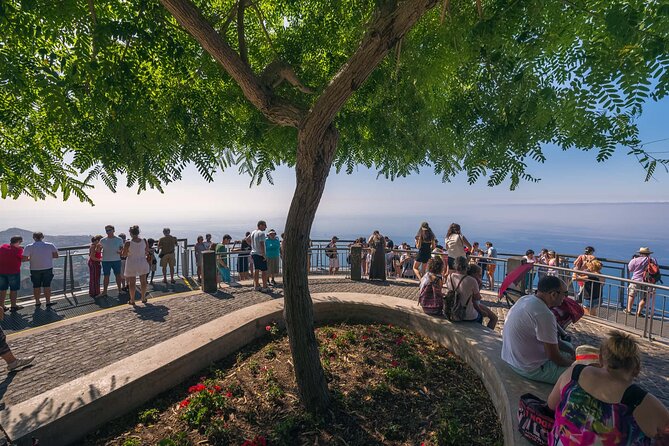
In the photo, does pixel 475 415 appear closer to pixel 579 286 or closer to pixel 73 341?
pixel 73 341

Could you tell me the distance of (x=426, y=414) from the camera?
3.61 metres

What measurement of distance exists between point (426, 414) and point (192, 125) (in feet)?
16.8

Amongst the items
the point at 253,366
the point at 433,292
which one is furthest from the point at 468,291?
the point at 253,366

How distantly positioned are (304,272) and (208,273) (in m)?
6.40

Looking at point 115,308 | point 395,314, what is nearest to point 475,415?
point 395,314

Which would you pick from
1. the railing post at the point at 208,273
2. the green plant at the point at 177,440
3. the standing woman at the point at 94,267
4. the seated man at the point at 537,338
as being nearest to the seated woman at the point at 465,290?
the seated man at the point at 537,338

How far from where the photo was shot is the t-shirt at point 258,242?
922 cm

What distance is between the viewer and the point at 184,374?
4371 millimetres

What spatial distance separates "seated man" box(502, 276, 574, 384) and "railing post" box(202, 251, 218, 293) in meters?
7.92

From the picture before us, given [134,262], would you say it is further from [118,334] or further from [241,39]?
[241,39]

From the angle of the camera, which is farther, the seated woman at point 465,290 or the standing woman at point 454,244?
the standing woman at point 454,244

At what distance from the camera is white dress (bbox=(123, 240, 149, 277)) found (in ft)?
26.1

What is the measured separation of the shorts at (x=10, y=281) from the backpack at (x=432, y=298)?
9787mm

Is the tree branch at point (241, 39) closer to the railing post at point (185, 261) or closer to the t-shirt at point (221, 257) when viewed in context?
the t-shirt at point (221, 257)
